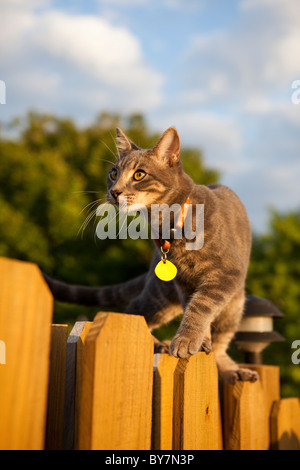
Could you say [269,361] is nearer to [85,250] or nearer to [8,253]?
[85,250]

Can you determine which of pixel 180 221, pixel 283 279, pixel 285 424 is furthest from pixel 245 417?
pixel 283 279

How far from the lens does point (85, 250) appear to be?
11.8 metres

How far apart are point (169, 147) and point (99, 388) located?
4.83 feet

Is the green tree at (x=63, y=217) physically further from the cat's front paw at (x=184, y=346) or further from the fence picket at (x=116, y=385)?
the fence picket at (x=116, y=385)

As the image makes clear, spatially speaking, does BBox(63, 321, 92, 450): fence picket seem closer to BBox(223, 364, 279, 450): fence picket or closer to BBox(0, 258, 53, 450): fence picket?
BBox(0, 258, 53, 450): fence picket

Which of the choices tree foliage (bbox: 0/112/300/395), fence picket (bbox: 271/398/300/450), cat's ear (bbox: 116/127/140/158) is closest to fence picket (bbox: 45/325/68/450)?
cat's ear (bbox: 116/127/140/158)

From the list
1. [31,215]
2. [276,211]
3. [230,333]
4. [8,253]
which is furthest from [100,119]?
[230,333]

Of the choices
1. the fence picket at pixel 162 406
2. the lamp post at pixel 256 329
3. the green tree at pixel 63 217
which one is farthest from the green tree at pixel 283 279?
the fence picket at pixel 162 406

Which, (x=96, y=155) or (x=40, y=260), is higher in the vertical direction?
(x=96, y=155)

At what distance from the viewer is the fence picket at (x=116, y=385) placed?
1376mm

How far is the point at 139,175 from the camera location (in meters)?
2.47

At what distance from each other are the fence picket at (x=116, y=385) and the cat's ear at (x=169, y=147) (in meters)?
1.16
